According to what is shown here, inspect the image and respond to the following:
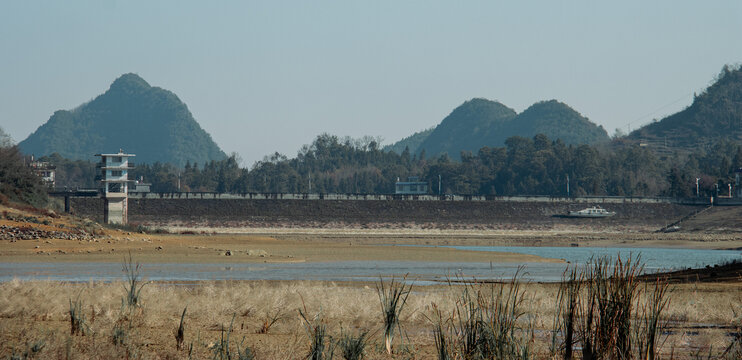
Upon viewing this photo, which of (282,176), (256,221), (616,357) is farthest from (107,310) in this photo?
(282,176)

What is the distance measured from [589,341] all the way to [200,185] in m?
192

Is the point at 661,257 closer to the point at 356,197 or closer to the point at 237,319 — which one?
the point at 237,319

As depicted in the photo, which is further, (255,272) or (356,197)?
(356,197)

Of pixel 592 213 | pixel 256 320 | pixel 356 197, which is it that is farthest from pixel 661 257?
pixel 356 197

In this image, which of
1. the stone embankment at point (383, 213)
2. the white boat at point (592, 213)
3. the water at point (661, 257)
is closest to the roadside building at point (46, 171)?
the stone embankment at point (383, 213)

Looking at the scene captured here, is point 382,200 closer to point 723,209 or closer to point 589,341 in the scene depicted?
point 723,209

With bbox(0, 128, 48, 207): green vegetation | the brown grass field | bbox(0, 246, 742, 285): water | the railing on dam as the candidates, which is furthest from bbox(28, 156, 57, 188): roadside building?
the brown grass field

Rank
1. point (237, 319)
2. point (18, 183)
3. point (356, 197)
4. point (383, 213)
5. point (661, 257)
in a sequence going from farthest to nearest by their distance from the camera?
1. point (356, 197)
2. point (383, 213)
3. point (18, 183)
4. point (661, 257)
5. point (237, 319)

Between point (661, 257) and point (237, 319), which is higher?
point (237, 319)

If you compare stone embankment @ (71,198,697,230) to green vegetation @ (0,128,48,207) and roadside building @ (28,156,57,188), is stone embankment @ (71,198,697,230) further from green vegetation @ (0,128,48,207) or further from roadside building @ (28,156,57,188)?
roadside building @ (28,156,57,188)

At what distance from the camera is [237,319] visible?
1653cm

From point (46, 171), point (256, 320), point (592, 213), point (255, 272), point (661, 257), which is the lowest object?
point (661, 257)

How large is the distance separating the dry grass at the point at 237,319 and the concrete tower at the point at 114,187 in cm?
7277

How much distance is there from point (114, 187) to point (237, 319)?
80340 millimetres
